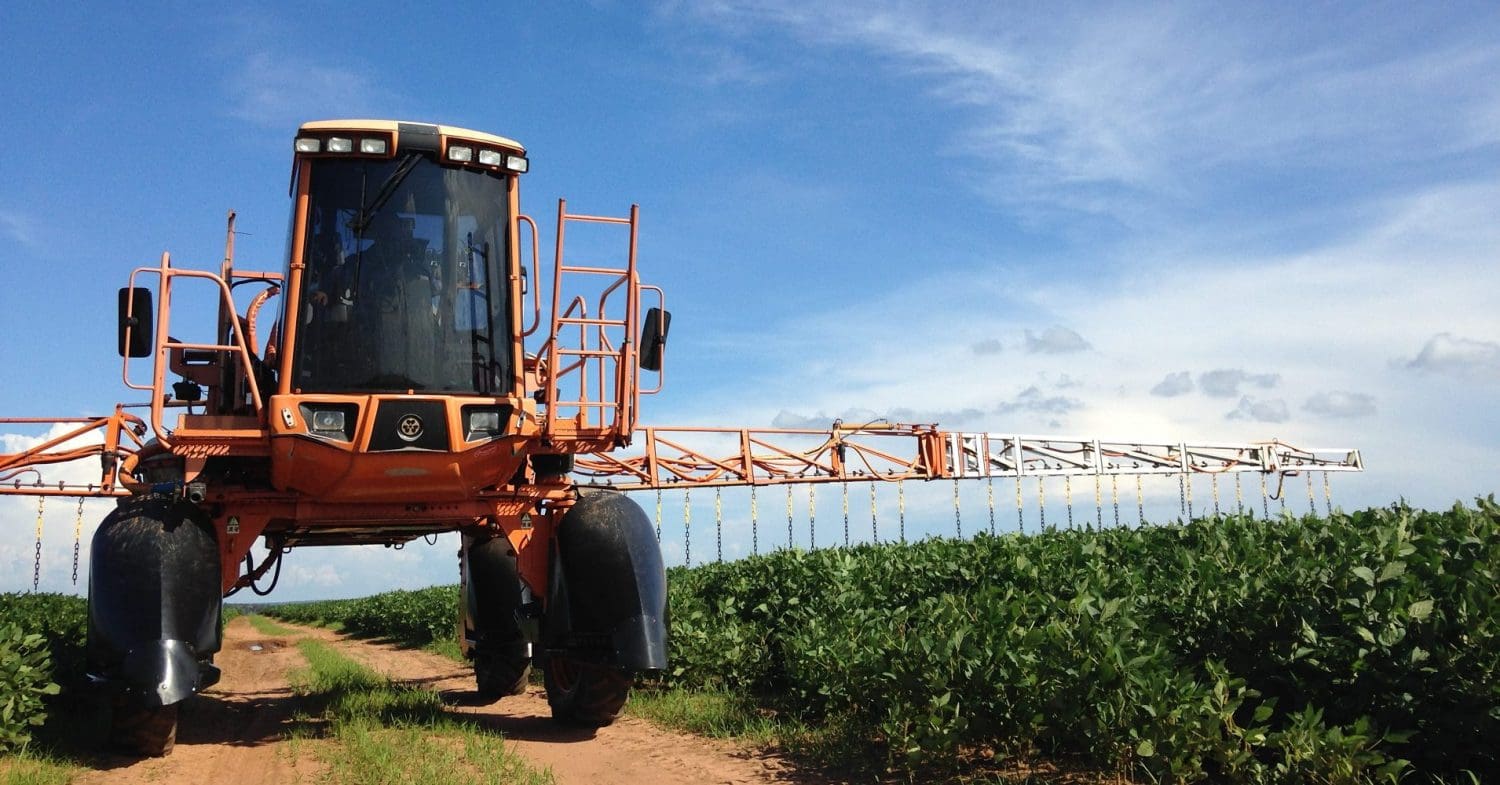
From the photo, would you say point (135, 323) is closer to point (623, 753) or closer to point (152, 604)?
point (152, 604)

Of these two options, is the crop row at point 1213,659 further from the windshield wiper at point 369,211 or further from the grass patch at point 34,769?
the grass patch at point 34,769

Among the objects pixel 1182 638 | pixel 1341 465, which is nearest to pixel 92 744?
pixel 1182 638

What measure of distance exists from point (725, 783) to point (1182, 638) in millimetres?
3236

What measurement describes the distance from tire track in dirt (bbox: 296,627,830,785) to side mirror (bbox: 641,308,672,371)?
10.2ft

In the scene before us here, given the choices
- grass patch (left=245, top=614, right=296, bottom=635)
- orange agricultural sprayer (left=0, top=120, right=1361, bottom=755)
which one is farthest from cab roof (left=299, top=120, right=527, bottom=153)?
grass patch (left=245, top=614, right=296, bottom=635)

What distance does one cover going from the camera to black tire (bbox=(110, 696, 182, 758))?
8.12 m

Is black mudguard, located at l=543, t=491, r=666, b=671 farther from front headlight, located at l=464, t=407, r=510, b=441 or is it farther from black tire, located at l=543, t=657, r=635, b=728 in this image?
front headlight, located at l=464, t=407, r=510, b=441

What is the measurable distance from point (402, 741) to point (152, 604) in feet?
7.05

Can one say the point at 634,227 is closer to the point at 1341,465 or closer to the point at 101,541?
the point at 101,541

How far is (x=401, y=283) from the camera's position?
28.8 ft

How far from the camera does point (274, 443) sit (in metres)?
8.23

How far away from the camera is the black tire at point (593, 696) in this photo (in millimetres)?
9203

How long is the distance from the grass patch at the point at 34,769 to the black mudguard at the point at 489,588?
174 inches

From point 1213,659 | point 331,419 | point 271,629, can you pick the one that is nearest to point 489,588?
point 331,419
